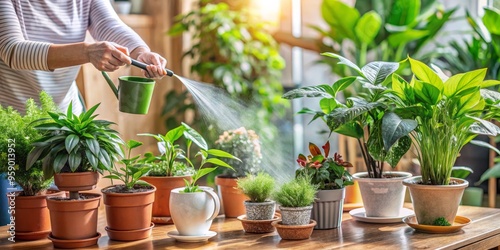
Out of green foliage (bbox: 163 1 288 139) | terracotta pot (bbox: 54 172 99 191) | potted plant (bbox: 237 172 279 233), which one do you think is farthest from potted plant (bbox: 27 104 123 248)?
green foliage (bbox: 163 1 288 139)

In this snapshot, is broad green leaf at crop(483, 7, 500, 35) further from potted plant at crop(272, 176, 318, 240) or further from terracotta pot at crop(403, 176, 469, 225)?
potted plant at crop(272, 176, 318, 240)

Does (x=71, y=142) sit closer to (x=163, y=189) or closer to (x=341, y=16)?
(x=163, y=189)

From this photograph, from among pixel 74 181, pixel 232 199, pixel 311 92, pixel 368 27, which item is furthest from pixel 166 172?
pixel 368 27

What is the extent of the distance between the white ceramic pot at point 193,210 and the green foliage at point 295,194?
168 mm

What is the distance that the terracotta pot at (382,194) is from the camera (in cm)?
218

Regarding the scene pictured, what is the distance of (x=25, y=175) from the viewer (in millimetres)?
1945

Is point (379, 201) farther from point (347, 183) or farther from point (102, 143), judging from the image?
point (102, 143)

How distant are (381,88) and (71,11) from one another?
1128 mm

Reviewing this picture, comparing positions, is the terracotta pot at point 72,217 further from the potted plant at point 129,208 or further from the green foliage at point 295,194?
the green foliage at point 295,194

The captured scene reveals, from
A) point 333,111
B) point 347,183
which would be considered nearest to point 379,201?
point 347,183

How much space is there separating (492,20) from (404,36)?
51 cm

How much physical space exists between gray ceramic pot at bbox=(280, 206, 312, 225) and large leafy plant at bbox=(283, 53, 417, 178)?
9.3 inches

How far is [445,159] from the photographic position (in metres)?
2.05

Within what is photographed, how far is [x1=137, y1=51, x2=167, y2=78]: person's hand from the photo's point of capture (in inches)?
82.3
